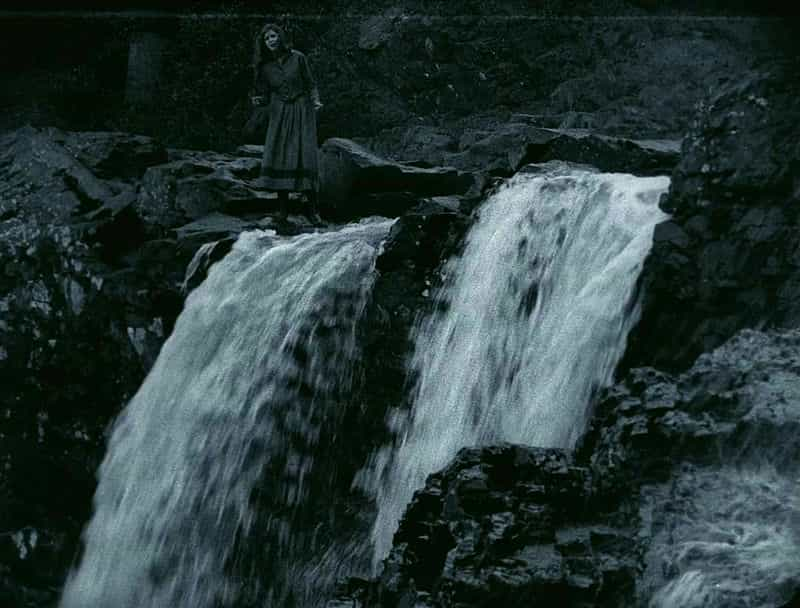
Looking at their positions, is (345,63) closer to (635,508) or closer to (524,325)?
(524,325)

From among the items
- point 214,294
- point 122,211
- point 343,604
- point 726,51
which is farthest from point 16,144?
point 726,51

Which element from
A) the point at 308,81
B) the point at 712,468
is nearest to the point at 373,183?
the point at 308,81

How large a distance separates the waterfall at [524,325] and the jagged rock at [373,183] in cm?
405

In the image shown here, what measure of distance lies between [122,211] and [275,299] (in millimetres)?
2791

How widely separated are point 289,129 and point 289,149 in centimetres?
Answer: 20

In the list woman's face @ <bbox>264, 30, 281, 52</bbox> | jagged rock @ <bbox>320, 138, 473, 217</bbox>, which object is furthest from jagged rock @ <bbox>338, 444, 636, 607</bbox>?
jagged rock @ <bbox>320, 138, 473, 217</bbox>

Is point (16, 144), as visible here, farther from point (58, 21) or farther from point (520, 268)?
point (520, 268)

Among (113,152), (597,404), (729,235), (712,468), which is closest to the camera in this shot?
(712,468)

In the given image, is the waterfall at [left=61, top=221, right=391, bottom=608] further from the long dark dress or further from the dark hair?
the dark hair

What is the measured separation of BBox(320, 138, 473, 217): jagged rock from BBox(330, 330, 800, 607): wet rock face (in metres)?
6.61

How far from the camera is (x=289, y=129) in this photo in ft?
35.1

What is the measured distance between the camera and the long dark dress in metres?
10.6

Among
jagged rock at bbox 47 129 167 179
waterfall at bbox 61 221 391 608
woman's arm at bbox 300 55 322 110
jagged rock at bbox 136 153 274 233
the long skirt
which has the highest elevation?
woman's arm at bbox 300 55 322 110

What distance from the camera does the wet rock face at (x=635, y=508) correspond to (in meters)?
4.14
